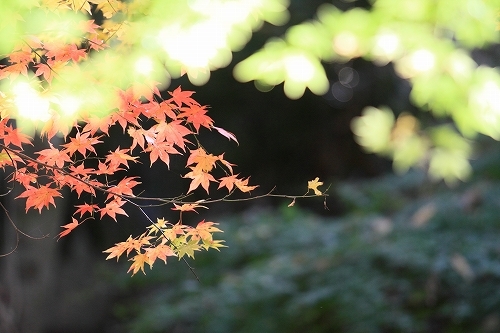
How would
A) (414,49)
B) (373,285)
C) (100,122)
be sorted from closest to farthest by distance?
1. (100,122)
2. (414,49)
3. (373,285)

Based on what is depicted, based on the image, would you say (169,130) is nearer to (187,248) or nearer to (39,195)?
(187,248)

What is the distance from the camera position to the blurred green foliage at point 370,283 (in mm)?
2996

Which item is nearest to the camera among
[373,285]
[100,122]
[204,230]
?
[100,122]

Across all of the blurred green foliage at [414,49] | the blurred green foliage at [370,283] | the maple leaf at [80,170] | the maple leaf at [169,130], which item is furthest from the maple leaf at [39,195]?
the blurred green foliage at [370,283]

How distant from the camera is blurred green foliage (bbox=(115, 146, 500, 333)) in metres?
3.00

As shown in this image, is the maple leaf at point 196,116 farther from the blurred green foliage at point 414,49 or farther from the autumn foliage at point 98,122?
the blurred green foliage at point 414,49

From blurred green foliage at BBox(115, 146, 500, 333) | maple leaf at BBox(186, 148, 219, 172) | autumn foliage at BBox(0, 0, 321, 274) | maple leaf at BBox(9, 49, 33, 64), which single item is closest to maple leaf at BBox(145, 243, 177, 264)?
autumn foliage at BBox(0, 0, 321, 274)

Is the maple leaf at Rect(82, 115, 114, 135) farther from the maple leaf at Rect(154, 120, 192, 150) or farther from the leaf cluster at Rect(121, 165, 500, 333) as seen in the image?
the leaf cluster at Rect(121, 165, 500, 333)

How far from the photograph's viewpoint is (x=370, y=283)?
10.2 feet

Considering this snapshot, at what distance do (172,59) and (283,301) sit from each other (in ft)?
6.66

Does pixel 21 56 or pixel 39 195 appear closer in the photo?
pixel 21 56

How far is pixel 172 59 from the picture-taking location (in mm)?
1692

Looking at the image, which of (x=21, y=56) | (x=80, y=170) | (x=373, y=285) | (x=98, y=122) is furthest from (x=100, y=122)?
(x=373, y=285)

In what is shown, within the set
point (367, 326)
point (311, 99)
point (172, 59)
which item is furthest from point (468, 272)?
point (311, 99)
